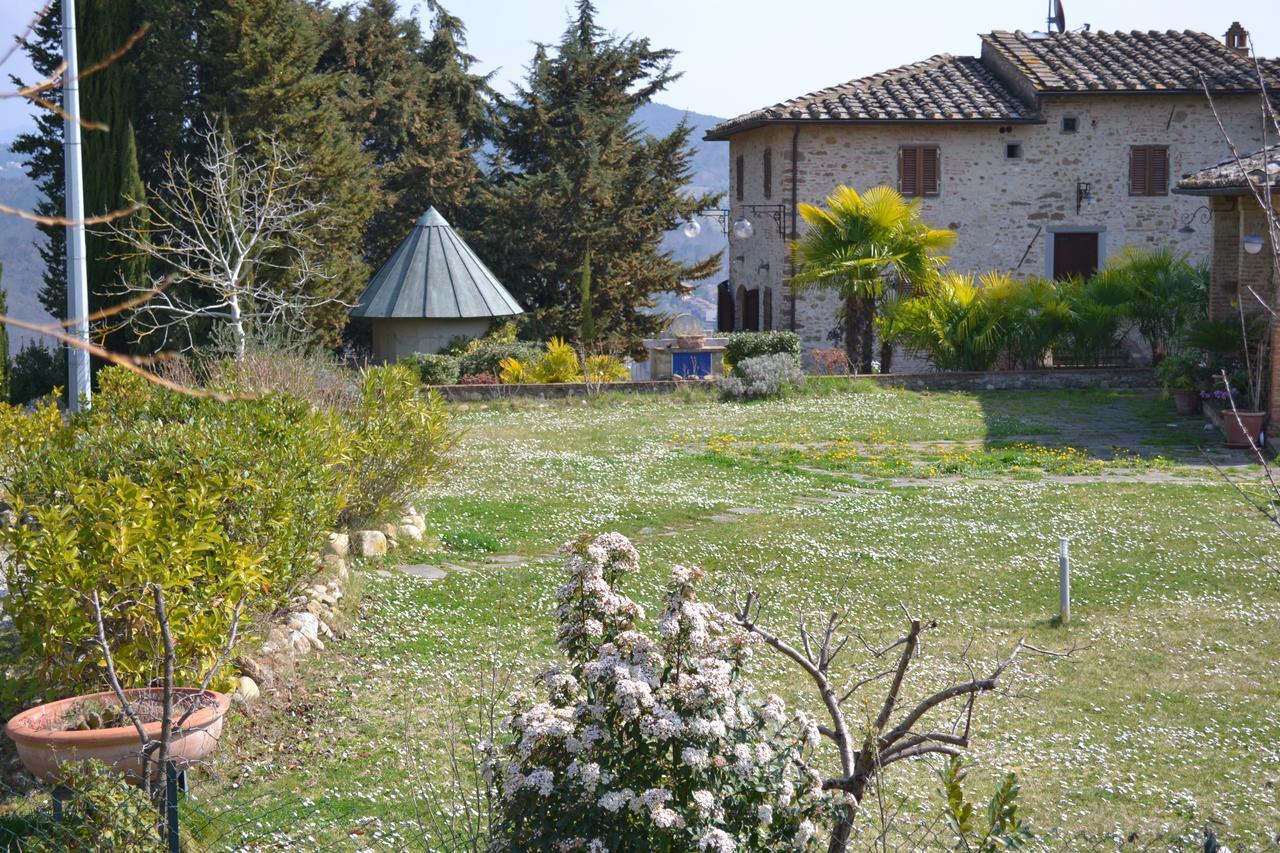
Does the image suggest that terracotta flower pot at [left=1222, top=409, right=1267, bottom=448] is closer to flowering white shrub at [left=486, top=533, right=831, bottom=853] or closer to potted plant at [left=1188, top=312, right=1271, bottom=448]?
potted plant at [left=1188, top=312, right=1271, bottom=448]

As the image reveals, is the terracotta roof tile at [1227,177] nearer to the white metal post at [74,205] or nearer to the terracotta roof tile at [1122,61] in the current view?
the terracotta roof tile at [1122,61]

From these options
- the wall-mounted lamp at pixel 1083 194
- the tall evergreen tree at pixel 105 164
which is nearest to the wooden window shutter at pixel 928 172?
the wall-mounted lamp at pixel 1083 194

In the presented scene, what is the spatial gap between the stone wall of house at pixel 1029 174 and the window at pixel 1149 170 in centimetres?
13

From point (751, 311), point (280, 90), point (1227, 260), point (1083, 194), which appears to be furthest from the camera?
point (751, 311)

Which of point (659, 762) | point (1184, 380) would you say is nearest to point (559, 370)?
point (1184, 380)

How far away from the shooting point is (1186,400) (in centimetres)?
1930

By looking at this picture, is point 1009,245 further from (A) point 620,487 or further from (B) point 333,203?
(A) point 620,487

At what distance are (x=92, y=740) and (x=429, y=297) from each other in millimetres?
22371

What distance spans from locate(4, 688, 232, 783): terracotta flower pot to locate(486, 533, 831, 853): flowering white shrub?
2.27 meters

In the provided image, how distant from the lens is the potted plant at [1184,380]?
62.4 ft

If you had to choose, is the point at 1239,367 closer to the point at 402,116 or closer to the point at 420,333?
the point at 420,333

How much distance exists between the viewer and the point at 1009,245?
99.0 ft

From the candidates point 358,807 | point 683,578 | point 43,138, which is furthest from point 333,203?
point 683,578

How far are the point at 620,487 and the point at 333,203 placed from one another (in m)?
14.2
